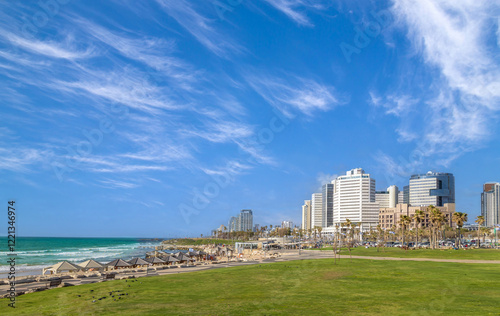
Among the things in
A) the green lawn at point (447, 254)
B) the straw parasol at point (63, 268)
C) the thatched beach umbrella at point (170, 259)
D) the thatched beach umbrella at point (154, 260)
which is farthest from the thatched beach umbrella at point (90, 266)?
the green lawn at point (447, 254)

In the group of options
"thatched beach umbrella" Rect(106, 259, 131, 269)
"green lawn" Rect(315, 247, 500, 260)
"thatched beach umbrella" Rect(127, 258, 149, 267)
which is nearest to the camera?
"thatched beach umbrella" Rect(106, 259, 131, 269)

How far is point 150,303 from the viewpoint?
25.7m

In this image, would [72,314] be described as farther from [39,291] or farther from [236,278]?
[236,278]

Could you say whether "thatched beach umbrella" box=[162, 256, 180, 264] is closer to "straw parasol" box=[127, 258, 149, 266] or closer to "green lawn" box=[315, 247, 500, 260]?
"straw parasol" box=[127, 258, 149, 266]

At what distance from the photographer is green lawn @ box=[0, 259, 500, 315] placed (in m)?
22.8

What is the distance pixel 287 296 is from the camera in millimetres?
27406

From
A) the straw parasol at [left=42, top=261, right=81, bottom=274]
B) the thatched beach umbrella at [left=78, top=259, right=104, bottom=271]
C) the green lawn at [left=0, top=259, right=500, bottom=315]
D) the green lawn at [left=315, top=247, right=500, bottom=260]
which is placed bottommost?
the green lawn at [left=315, top=247, right=500, bottom=260]

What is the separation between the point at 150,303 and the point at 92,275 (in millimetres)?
25085

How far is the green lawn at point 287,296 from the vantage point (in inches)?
899

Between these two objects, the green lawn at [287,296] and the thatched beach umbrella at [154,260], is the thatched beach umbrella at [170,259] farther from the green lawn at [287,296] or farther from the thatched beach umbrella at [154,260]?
the green lawn at [287,296]

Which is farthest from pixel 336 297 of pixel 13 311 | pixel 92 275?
pixel 92 275

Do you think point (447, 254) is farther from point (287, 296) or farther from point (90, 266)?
point (90, 266)

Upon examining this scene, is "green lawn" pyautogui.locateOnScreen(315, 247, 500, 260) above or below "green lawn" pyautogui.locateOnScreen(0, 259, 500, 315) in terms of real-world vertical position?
below

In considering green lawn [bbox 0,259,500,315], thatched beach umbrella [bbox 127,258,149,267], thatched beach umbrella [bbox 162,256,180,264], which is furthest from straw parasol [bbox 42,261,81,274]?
thatched beach umbrella [bbox 162,256,180,264]
